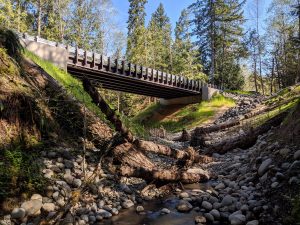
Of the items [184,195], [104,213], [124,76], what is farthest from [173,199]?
[124,76]

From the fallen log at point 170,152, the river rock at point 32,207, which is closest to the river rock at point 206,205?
the fallen log at point 170,152

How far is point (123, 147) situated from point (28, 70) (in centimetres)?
333

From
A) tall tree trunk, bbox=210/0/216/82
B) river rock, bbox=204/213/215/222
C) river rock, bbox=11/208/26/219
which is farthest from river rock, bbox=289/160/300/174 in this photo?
tall tree trunk, bbox=210/0/216/82

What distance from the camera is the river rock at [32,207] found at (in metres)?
3.88

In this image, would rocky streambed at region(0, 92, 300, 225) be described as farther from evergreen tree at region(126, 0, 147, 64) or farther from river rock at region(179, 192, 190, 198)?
evergreen tree at region(126, 0, 147, 64)

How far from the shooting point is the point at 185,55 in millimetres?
37250

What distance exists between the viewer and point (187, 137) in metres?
15.9

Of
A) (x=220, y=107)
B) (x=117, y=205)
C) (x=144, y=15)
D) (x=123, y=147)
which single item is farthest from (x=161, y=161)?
(x=144, y=15)

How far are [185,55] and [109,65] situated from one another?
19.6m

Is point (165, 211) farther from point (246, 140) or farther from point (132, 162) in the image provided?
point (246, 140)

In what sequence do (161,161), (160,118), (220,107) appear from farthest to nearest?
(160,118) → (220,107) → (161,161)

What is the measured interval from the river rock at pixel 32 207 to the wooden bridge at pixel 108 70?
292 inches

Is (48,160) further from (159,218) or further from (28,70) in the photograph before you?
(28,70)

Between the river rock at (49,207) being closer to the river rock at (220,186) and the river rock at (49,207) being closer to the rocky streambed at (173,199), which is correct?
the rocky streambed at (173,199)
